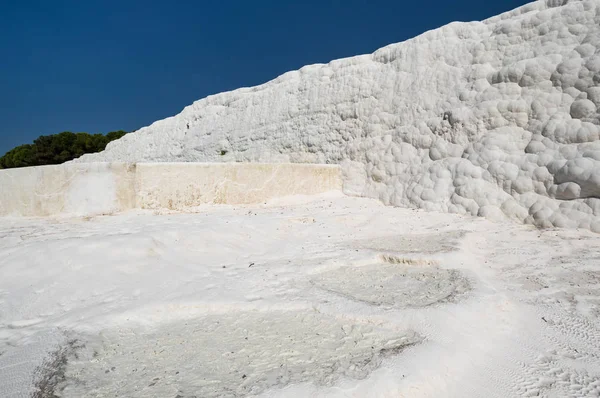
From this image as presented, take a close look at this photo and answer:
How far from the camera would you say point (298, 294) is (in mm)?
2168

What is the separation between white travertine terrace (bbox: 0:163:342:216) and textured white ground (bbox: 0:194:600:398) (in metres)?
0.84

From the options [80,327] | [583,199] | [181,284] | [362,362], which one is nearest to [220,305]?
[181,284]

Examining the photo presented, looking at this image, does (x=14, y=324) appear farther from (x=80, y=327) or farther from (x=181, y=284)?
(x=181, y=284)

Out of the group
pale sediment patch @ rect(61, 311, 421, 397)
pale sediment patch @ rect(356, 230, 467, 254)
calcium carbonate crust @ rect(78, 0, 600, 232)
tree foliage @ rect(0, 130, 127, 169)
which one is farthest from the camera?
tree foliage @ rect(0, 130, 127, 169)

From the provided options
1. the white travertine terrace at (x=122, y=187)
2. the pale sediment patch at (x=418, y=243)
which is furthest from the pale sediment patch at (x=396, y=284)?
the white travertine terrace at (x=122, y=187)

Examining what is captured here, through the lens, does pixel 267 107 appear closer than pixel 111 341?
No

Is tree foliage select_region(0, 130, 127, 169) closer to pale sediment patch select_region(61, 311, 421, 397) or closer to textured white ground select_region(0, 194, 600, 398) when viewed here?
textured white ground select_region(0, 194, 600, 398)

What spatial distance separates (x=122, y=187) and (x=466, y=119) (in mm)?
4416

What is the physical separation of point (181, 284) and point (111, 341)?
694mm

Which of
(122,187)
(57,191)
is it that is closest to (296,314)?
(122,187)

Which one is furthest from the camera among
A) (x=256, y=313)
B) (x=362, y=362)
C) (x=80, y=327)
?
(x=256, y=313)

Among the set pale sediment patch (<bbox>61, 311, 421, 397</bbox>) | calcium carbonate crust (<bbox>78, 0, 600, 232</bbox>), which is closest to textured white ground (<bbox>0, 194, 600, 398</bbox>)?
pale sediment patch (<bbox>61, 311, 421, 397</bbox>)

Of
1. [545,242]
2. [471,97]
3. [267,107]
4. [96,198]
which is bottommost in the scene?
[545,242]

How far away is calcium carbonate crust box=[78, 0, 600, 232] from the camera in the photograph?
379 cm
